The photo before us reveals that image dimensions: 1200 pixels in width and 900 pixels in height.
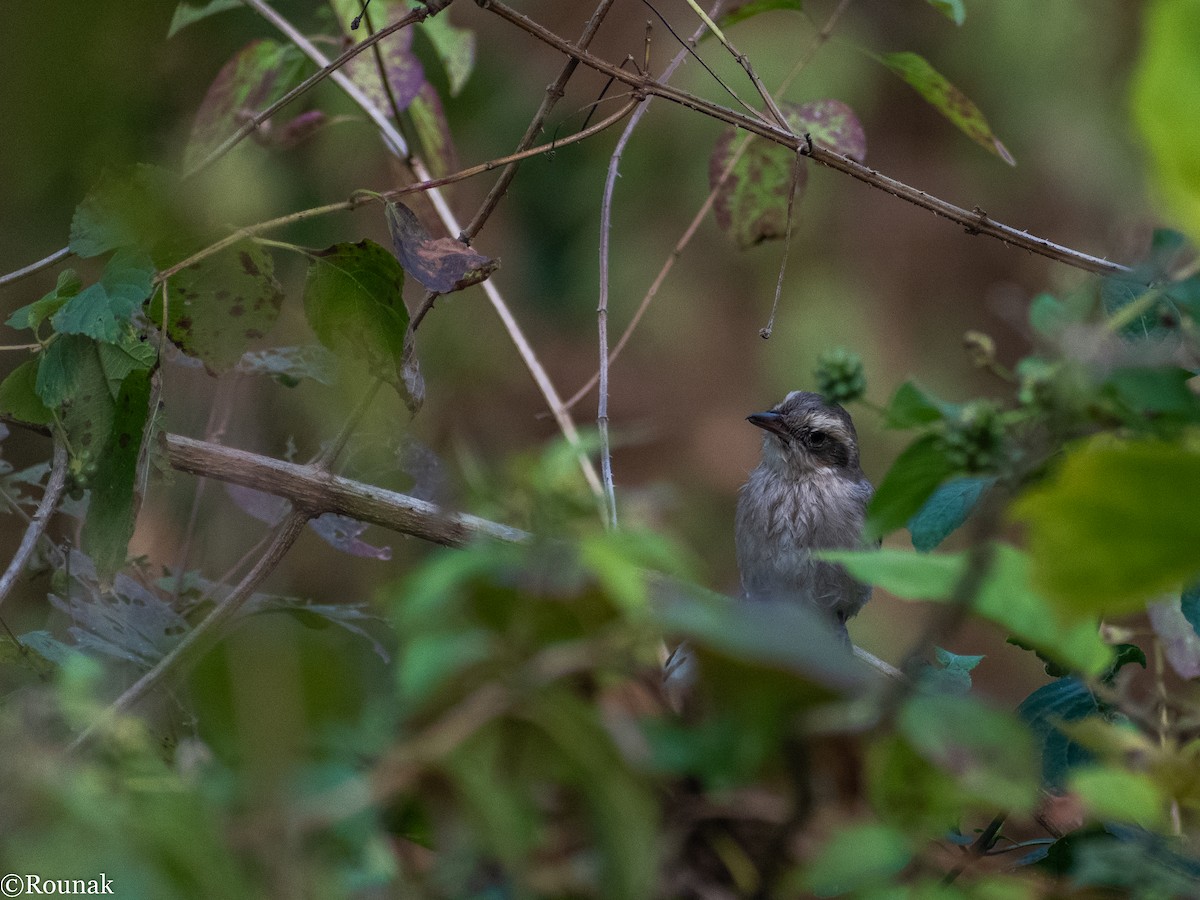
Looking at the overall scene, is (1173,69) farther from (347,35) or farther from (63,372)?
(347,35)

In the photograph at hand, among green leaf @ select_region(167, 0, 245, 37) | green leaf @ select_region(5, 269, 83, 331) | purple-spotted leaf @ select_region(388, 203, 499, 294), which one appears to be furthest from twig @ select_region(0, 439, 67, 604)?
green leaf @ select_region(167, 0, 245, 37)

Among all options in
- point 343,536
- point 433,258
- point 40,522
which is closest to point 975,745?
point 433,258

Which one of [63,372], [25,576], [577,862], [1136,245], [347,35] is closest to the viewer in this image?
[577,862]

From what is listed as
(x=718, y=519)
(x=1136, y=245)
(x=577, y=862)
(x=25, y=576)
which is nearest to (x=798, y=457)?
(x=718, y=519)

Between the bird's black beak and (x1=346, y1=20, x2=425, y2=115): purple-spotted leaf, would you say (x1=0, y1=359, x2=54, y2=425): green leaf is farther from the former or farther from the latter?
the bird's black beak

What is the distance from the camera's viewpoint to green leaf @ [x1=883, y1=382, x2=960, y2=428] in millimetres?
969

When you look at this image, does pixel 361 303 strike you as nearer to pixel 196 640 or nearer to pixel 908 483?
pixel 196 640

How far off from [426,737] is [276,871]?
0.12m

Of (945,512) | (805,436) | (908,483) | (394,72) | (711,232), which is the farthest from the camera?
(711,232)

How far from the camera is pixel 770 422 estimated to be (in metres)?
4.83

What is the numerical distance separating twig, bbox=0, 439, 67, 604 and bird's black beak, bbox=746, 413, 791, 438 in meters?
3.05

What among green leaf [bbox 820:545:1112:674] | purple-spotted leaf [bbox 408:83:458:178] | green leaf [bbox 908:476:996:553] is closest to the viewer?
green leaf [bbox 820:545:1112:674]

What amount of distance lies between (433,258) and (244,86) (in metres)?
1.17

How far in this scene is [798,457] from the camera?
4898mm
